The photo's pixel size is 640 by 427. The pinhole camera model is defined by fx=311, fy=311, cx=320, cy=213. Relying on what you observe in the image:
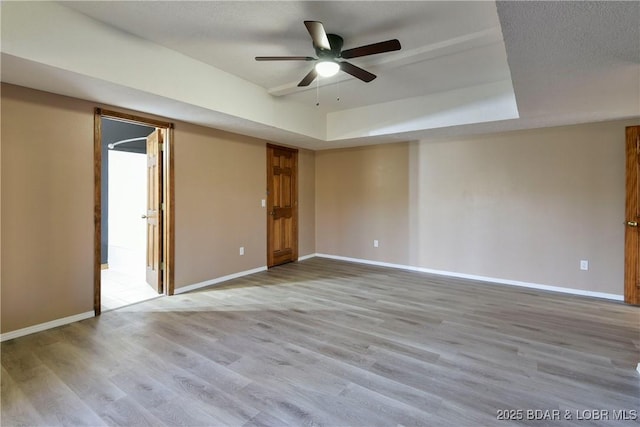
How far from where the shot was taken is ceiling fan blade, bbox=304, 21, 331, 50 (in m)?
2.10

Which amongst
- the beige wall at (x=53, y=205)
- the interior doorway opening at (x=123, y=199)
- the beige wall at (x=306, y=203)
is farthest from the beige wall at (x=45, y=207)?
the beige wall at (x=306, y=203)

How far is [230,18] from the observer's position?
96.5 inches

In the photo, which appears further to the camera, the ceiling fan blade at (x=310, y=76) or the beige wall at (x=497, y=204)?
the beige wall at (x=497, y=204)

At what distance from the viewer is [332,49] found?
2637 mm

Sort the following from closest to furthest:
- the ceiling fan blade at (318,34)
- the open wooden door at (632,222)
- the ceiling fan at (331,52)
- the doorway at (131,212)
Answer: the ceiling fan blade at (318,34) < the ceiling fan at (331,52) < the doorway at (131,212) < the open wooden door at (632,222)

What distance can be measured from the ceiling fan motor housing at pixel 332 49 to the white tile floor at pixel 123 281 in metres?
3.40

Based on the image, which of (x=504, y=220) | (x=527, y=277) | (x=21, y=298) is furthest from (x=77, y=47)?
(x=527, y=277)

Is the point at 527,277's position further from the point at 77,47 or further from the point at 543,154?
the point at 77,47

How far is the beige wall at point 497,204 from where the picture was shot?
388 centimetres

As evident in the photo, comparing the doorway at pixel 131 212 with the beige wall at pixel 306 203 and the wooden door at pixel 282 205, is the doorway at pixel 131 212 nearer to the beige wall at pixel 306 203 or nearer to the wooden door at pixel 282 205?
the wooden door at pixel 282 205

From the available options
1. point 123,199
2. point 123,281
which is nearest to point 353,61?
point 123,281

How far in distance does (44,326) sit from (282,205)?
365 cm

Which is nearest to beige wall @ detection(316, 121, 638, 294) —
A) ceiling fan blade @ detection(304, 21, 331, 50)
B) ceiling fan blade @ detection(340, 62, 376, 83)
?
ceiling fan blade @ detection(340, 62, 376, 83)

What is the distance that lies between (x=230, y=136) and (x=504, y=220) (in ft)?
13.8
